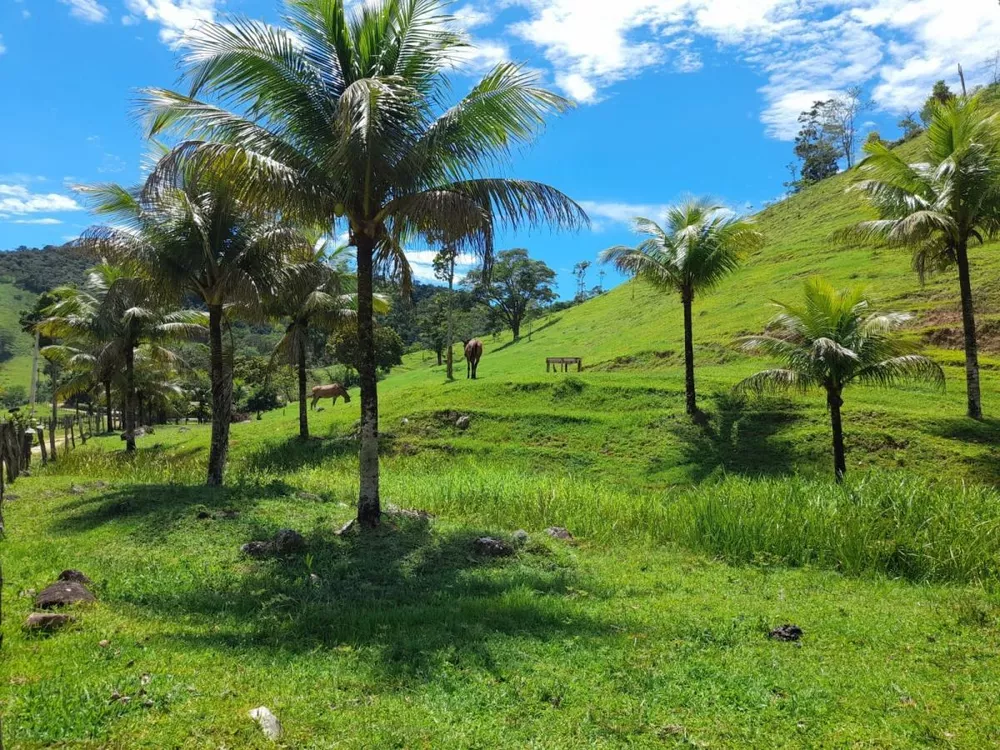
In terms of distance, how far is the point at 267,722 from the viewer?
14.0ft

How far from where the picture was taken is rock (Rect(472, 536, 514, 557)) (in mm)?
9577

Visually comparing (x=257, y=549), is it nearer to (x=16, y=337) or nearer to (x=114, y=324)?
(x=114, y=324)

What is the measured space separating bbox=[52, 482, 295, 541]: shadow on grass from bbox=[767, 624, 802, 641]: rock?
8.62 meters

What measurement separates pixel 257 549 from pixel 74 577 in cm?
234

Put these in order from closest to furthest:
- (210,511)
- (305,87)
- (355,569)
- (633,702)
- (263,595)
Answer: (633,702) < (263,595) < (355,569) < (305,87) < (210,511)

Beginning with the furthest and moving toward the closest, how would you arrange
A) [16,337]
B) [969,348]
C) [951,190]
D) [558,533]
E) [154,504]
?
[16,337]
[969,348]
[951,190]
[154,504]
[558,533]

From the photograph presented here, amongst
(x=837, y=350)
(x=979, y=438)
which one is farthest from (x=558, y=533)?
(x=979, y=438)

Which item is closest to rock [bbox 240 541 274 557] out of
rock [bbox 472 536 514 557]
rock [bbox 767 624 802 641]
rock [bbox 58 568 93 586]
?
rock [bbox 58 568 93 586]

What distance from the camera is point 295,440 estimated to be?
23.5 m

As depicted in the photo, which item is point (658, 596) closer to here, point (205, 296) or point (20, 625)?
point (20, 625)

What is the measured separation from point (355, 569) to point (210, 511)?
4.33 metres

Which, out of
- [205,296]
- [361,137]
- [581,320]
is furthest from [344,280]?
[581,320]

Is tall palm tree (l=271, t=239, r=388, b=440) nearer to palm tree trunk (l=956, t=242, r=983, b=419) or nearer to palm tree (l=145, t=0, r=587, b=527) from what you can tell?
palm tree (l=145, t=0, r=587, b=527)

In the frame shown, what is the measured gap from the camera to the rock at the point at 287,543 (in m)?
9.23
